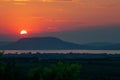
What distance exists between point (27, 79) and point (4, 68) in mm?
1648

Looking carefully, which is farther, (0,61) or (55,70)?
(0,61)

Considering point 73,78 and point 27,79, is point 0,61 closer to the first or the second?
point 27,79

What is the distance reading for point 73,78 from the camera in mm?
33906

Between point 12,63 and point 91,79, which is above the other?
point 12,63

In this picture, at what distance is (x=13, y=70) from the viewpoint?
34281mm

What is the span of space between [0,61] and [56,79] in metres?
4.77

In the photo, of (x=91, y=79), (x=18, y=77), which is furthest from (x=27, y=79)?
(x=91, y=79)

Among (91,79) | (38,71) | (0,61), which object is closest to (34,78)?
(38,71)

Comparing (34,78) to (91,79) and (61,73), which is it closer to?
(61,73)

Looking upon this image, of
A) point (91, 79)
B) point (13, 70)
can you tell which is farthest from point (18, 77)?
point (91, 79)

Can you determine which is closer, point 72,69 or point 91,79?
point 72,69

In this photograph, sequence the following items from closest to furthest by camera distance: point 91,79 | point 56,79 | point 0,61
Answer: point 56,79, point 0,61, point 91,79

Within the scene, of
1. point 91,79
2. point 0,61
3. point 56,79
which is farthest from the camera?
point 91,79

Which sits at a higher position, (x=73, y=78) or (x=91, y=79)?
(x=73, y=78)
